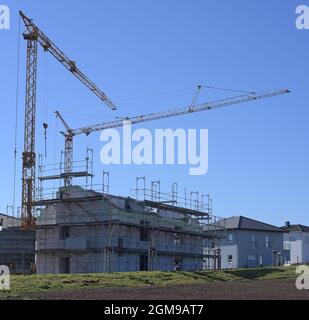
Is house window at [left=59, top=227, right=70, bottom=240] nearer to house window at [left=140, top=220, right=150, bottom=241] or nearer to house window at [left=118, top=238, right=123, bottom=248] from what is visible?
house window at [left=118, top=238, right=123, bottom=248]

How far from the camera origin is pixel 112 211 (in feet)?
190

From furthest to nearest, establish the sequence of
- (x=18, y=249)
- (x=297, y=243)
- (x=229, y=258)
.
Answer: (x=297, y=243) → (x=229, y=258) → (x=18, y=249)

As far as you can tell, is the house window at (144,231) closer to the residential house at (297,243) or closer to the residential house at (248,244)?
the residential house at (248,244)

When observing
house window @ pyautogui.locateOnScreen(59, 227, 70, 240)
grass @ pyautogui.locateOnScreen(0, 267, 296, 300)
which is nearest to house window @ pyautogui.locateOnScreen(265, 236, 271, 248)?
house window @ pyautogui.locateOnScreen(59, 227, 70, 240)

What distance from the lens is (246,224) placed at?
300 feet

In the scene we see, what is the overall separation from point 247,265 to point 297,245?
1014 inches

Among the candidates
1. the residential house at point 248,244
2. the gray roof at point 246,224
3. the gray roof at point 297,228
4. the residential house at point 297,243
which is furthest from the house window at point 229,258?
the gray roof at point 297,228

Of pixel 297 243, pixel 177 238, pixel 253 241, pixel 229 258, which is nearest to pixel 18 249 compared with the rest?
pixel 177 238

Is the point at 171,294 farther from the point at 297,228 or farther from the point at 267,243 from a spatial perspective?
the point at 297,228

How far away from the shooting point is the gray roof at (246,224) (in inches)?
3533
